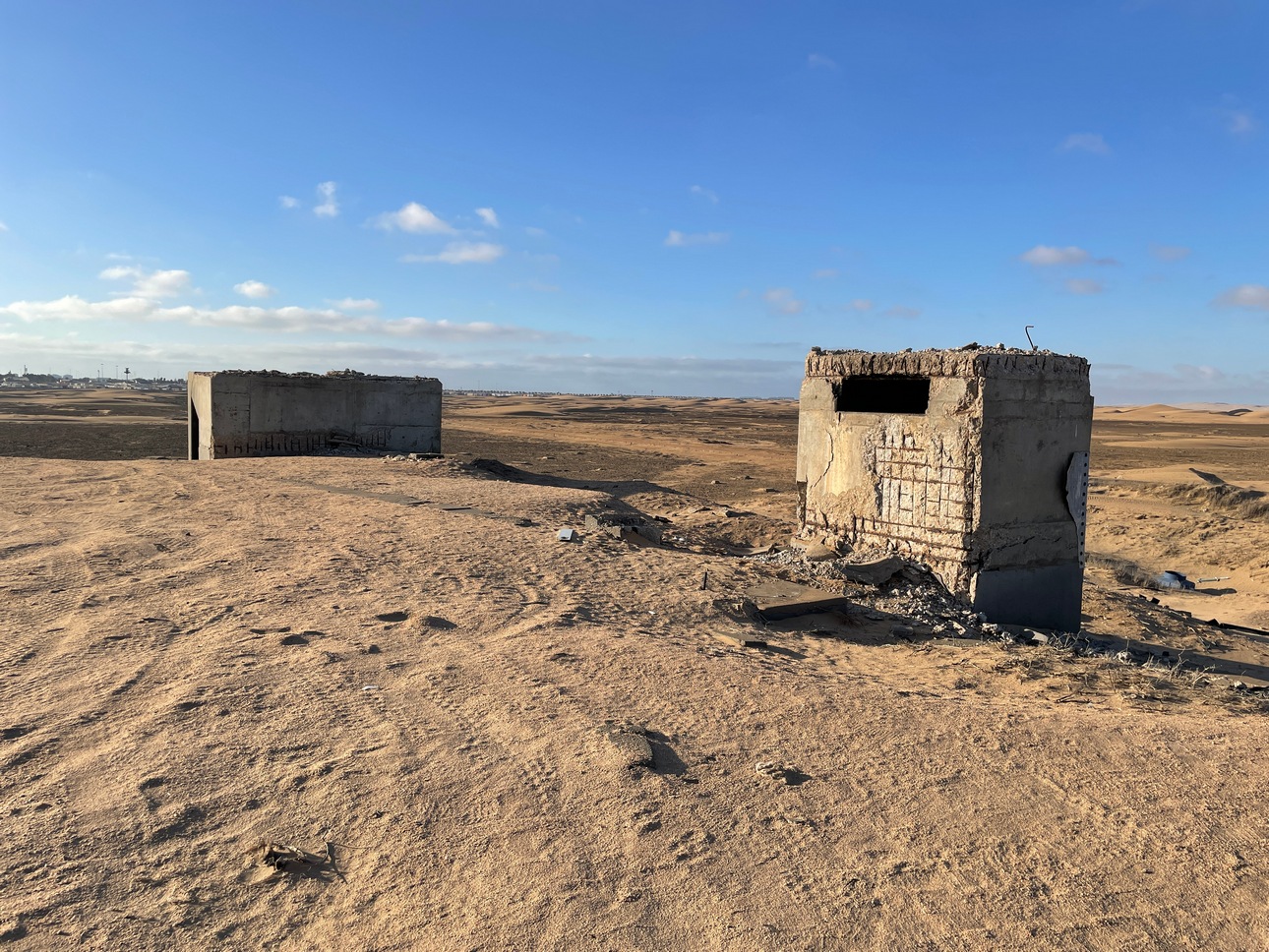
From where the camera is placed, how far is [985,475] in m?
6.90

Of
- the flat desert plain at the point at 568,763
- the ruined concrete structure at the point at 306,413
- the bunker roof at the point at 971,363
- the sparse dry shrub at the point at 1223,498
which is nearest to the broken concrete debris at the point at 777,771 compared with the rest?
the flat desert plain at the point at 568,763

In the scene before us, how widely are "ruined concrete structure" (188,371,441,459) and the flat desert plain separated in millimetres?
7828

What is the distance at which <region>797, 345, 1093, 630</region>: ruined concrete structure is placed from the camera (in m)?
6.93

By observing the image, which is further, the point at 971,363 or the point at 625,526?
the point at 625,526

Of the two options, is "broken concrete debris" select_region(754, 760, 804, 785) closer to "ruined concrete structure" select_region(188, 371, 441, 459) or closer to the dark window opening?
the dark window opening

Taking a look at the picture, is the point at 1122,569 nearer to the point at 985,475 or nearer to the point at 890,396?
the point at 890,396

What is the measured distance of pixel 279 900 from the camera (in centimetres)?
260

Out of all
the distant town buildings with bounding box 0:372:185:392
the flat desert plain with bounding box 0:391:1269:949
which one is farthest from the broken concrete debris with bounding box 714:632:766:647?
the distant town buildings with bounding box 0:372:185:392

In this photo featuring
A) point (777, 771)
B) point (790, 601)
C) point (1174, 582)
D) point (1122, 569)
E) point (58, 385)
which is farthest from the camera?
point (58, 385)

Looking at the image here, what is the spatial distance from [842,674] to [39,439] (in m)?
28.4

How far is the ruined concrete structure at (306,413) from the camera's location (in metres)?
14.8

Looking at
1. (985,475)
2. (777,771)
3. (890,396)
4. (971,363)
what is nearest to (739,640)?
(777,771)

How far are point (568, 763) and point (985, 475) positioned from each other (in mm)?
4879

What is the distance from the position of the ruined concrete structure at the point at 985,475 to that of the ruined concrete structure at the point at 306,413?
35.8ft
